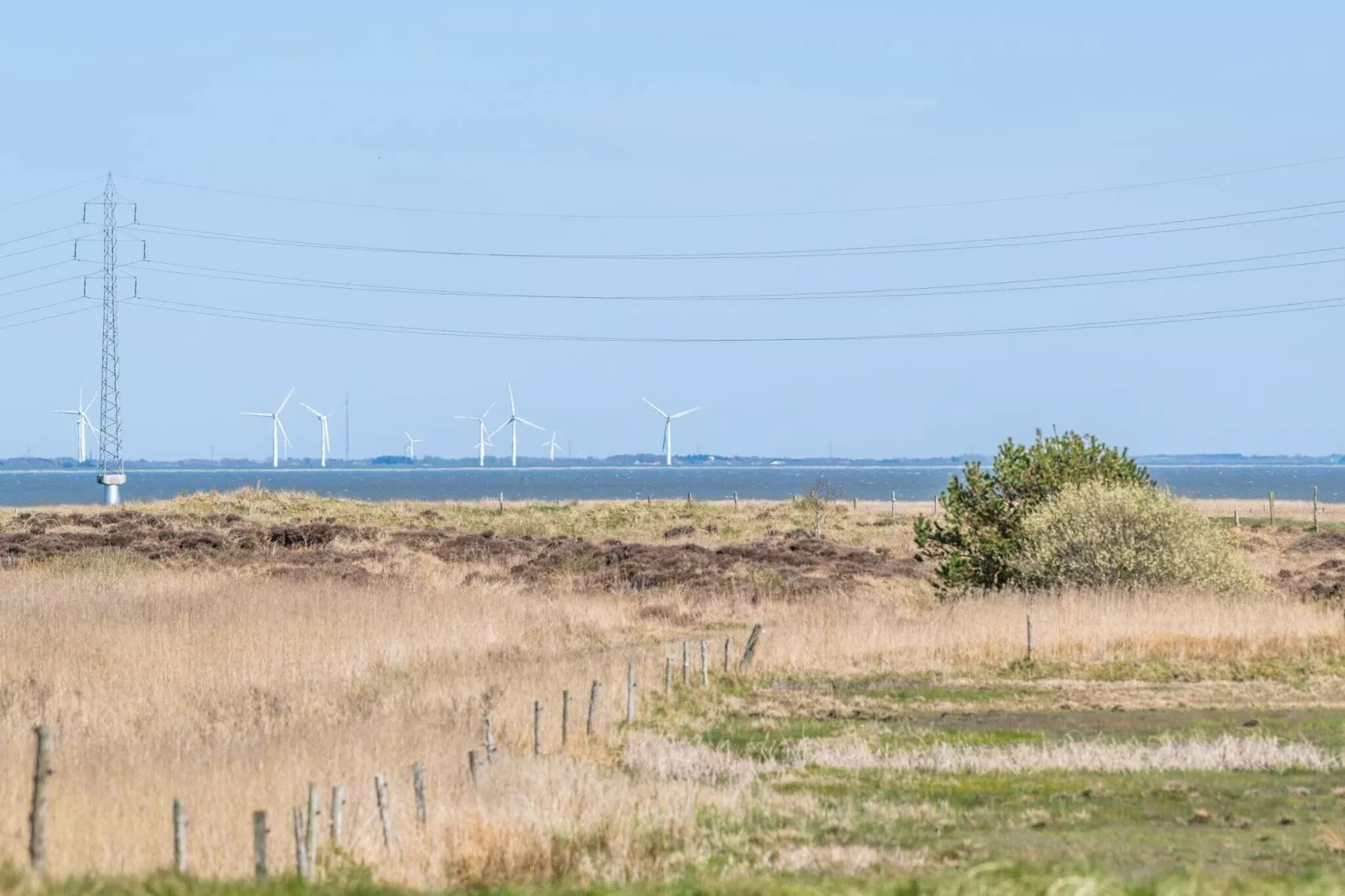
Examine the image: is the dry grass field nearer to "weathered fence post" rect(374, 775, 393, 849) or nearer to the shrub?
"weathered fence post" rect(374, 775, 393, 849)

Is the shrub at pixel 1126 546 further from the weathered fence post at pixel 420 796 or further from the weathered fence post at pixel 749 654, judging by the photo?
the weathered fence post at pixel 420 796

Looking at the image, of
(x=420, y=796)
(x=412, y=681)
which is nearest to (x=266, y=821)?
(x=420, y=796)

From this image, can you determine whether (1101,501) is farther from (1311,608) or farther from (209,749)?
(209,749)

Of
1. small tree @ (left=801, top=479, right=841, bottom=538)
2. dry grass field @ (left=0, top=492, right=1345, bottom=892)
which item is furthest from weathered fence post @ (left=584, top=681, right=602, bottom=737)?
small tree @ (left=801, top=479, right=841, bottom=538)

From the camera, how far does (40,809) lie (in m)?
10.7

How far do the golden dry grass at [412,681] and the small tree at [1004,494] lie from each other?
5.37 ft

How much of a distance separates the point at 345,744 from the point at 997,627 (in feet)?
56.7

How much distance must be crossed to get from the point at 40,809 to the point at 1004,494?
31898mm

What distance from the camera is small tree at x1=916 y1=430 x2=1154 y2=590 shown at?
38938 millimetres

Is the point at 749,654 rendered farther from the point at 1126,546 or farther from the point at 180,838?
the point at 180,838

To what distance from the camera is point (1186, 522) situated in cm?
3647

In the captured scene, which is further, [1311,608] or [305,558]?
[305,558]

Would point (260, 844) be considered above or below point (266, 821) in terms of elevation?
above

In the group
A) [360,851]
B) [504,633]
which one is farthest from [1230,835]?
[504,633]
